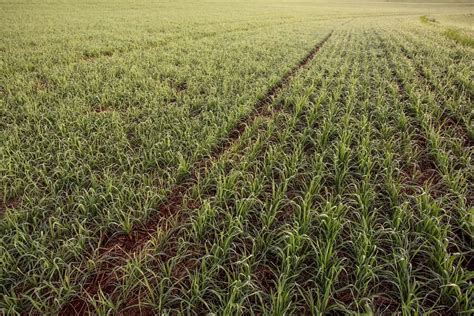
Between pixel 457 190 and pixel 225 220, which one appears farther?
pixel 457 190

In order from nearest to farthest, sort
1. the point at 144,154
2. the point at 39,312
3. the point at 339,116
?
the point at 39,312
the point at 144,154
the point at 339,116

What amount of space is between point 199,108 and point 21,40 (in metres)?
14.5

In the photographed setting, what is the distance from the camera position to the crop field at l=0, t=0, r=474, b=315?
278 cm

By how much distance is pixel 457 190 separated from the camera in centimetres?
399

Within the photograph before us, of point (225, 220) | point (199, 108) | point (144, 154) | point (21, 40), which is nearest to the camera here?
point (225, 220)

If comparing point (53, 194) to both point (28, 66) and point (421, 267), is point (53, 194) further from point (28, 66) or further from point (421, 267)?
point (28, 66)

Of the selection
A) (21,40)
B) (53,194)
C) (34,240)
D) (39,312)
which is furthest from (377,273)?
(21,40)

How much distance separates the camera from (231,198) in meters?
4.10

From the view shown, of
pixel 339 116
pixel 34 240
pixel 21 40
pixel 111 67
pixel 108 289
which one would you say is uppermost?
pixel 21 40

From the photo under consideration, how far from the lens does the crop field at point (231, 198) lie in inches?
109

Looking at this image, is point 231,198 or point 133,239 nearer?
point 133,239

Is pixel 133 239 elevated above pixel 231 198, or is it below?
below

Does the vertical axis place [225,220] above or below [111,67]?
below

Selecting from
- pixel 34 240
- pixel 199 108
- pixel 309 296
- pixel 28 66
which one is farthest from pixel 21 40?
pixel 309 296
